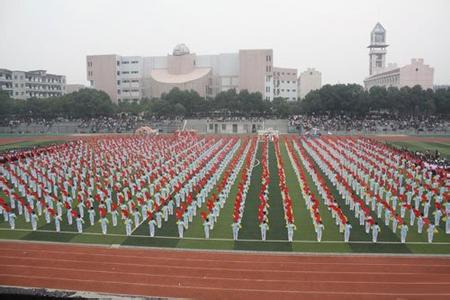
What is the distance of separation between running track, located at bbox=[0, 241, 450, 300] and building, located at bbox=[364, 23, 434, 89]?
262 ft

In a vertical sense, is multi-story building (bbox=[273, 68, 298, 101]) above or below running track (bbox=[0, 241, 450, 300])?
above

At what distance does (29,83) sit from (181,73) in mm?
30303

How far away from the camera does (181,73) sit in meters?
71.2

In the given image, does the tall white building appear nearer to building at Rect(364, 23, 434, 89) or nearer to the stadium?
building at Rect(364, 23, 434, 89)

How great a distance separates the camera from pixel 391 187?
16.8 m

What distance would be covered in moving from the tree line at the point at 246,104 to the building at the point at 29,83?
13841 millimetres

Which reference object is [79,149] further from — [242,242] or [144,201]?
[242,242]

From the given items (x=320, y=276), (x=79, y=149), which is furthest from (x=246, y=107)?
(x=320, y=276)

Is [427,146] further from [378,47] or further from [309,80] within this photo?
[378,47]

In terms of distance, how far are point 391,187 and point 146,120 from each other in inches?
1854

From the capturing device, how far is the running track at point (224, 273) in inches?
351

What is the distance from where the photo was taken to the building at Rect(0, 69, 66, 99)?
7100cm

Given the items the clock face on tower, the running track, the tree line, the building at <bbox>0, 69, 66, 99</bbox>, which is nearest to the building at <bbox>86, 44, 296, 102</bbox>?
the tree line

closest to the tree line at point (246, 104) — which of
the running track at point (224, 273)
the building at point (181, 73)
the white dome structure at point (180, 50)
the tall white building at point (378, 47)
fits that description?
the building at point (181, 73)
